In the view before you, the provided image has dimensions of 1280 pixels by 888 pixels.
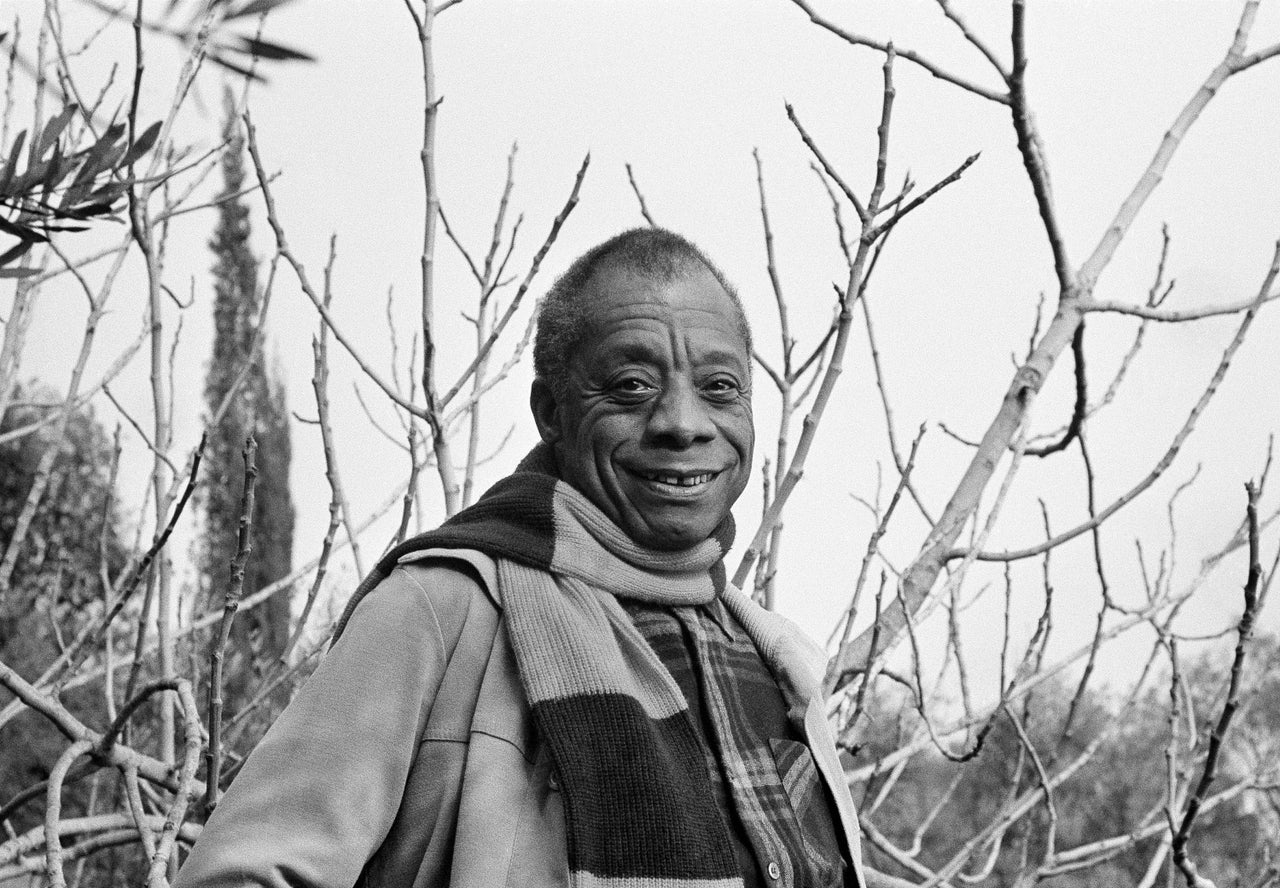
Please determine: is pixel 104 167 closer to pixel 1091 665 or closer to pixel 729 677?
pixel 729 677

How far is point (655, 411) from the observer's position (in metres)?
1.70

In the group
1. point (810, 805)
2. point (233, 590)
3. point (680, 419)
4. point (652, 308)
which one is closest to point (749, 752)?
point (810, 805)

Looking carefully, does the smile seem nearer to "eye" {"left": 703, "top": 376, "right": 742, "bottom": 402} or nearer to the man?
the man

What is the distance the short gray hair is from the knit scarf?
0.13 metres

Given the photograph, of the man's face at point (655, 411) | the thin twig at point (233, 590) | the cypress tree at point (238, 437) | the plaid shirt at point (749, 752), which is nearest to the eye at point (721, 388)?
the man's face at point (655, 411)

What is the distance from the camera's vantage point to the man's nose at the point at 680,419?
1681mm

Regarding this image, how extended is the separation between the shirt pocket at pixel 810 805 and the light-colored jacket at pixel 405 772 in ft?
1.07

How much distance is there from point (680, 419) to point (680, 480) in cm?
8

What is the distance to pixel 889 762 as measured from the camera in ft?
8.75

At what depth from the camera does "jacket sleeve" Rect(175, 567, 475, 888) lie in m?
1.40

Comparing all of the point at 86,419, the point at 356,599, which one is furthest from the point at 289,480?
the point at 356,599

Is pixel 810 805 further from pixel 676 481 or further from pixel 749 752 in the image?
pixel 676 481

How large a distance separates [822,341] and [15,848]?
1.63 m

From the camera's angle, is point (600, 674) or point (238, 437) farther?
point (238, 437)
